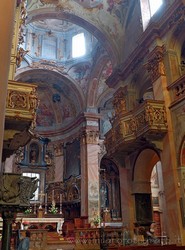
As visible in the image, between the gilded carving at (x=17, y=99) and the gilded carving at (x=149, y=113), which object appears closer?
the gilded carving at (x=17, y=99)

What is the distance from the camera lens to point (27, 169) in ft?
71.0

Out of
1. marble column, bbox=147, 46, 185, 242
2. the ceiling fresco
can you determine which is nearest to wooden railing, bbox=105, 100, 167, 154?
marble column, bbox=147, 46, 185, 242

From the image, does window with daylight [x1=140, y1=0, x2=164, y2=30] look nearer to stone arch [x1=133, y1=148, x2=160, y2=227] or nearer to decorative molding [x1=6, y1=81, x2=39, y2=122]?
stone arch [x1=133, y1=148, x2=160, y2=227]

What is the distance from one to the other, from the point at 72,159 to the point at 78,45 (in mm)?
8241

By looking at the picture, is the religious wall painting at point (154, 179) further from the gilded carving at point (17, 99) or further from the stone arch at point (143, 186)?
the gilded carving at point (17, 99)

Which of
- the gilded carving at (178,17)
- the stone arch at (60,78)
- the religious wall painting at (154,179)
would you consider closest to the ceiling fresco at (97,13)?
the gilded carving at (178,17)

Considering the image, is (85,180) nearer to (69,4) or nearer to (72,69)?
(72,69)

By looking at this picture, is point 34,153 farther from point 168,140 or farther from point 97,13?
point 168,140

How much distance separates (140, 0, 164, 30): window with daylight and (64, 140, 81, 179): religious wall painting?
10.5 metres

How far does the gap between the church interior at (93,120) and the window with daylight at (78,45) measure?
7 centimetres

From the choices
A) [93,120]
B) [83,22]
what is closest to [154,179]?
[93,120]

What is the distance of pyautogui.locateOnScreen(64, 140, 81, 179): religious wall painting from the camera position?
67.3 feet

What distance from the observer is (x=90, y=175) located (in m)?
18.5

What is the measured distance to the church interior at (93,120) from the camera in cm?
859
